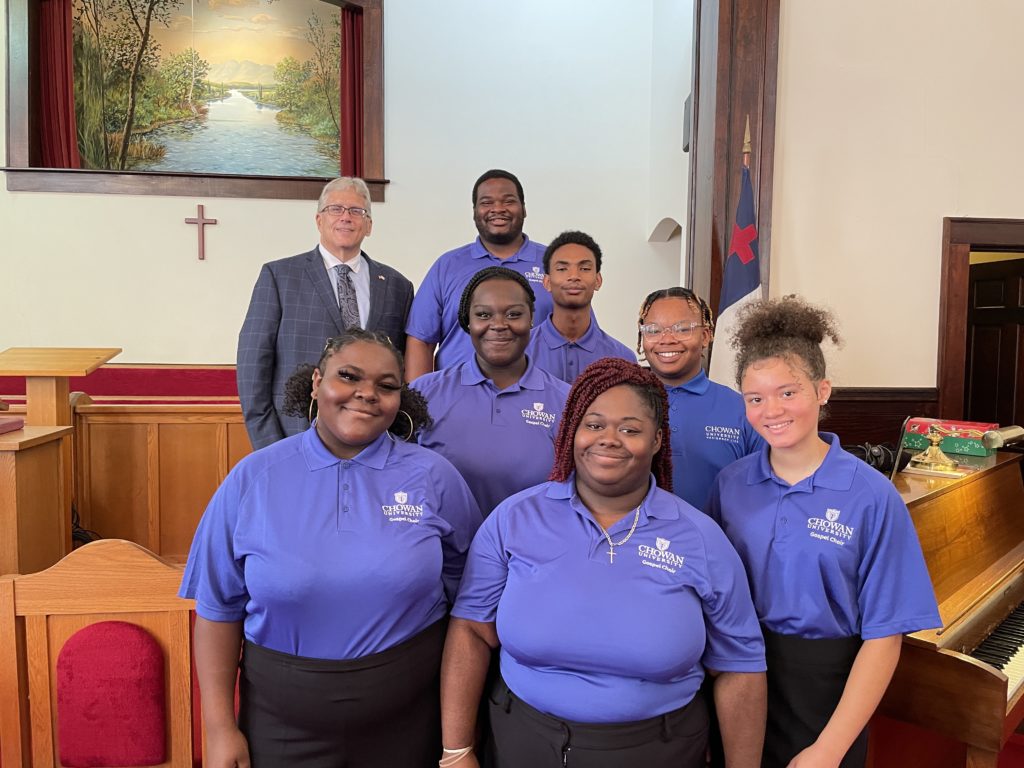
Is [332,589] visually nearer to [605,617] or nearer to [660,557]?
[605,617]

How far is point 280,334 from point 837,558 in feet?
5.99

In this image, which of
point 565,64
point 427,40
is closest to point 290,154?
point 427,40

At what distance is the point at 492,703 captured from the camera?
1589 mm

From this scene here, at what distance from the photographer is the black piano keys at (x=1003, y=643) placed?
2.13 m

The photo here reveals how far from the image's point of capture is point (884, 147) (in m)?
4.29

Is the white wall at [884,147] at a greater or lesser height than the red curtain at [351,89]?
lesser

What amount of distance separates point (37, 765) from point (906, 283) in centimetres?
447

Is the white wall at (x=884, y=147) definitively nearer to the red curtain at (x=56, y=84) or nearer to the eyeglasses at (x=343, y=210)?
the eyeglasses at (x=343, y=210)

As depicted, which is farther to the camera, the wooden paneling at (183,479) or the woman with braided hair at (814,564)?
the wooden paneling at (183,479)

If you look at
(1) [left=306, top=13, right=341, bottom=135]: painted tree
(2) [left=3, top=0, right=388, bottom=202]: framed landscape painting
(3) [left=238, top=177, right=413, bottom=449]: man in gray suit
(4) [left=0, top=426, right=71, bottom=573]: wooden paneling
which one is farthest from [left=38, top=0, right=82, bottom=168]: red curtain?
(3) [left=238, top=177, right=413, bottom=449]: man in gray suit

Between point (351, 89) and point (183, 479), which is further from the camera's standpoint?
point (351, 89)

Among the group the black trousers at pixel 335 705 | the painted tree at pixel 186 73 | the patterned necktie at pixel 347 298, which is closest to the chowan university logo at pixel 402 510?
the black trousers at pixel 335 705

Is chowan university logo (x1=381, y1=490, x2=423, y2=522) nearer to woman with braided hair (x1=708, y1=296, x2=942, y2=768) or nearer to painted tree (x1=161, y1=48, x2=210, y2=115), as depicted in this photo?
woman with braided hair (x1=708, y1=296, x2=942, y2=768)

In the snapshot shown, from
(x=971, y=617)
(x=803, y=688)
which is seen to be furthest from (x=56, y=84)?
(x=971, y=617)
